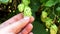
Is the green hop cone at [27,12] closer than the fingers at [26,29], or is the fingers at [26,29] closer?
the green hop cone at [27,12]

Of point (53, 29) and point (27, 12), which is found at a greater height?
point (27, 12)

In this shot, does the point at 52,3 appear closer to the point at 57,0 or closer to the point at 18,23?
the point at 57,0

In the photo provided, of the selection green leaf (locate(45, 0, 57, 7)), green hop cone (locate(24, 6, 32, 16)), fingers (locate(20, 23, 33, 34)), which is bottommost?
fingers (locate(20, 23, 33, 34))

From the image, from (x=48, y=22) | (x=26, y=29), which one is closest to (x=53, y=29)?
(x=48, y=22)

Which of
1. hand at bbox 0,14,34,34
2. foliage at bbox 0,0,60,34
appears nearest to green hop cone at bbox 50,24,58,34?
foliage at bbox 0,0,60,34

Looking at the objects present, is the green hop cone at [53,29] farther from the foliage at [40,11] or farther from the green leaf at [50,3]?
the green leaf at [50,3]

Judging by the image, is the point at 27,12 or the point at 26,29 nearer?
the point at 27,12

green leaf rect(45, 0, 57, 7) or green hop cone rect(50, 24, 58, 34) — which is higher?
green leaf rect(45, 0, 57, 7)

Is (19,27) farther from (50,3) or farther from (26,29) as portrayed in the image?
(50,3)

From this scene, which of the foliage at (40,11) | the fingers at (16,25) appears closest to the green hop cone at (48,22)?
the foliage at (40,11)

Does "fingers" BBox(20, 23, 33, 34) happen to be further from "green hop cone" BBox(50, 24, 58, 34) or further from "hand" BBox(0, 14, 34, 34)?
"green hop cone" BBox(50, 24, 58, 34)

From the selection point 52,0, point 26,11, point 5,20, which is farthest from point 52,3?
point 5,20

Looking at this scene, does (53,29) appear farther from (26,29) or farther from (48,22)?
(26,29)
